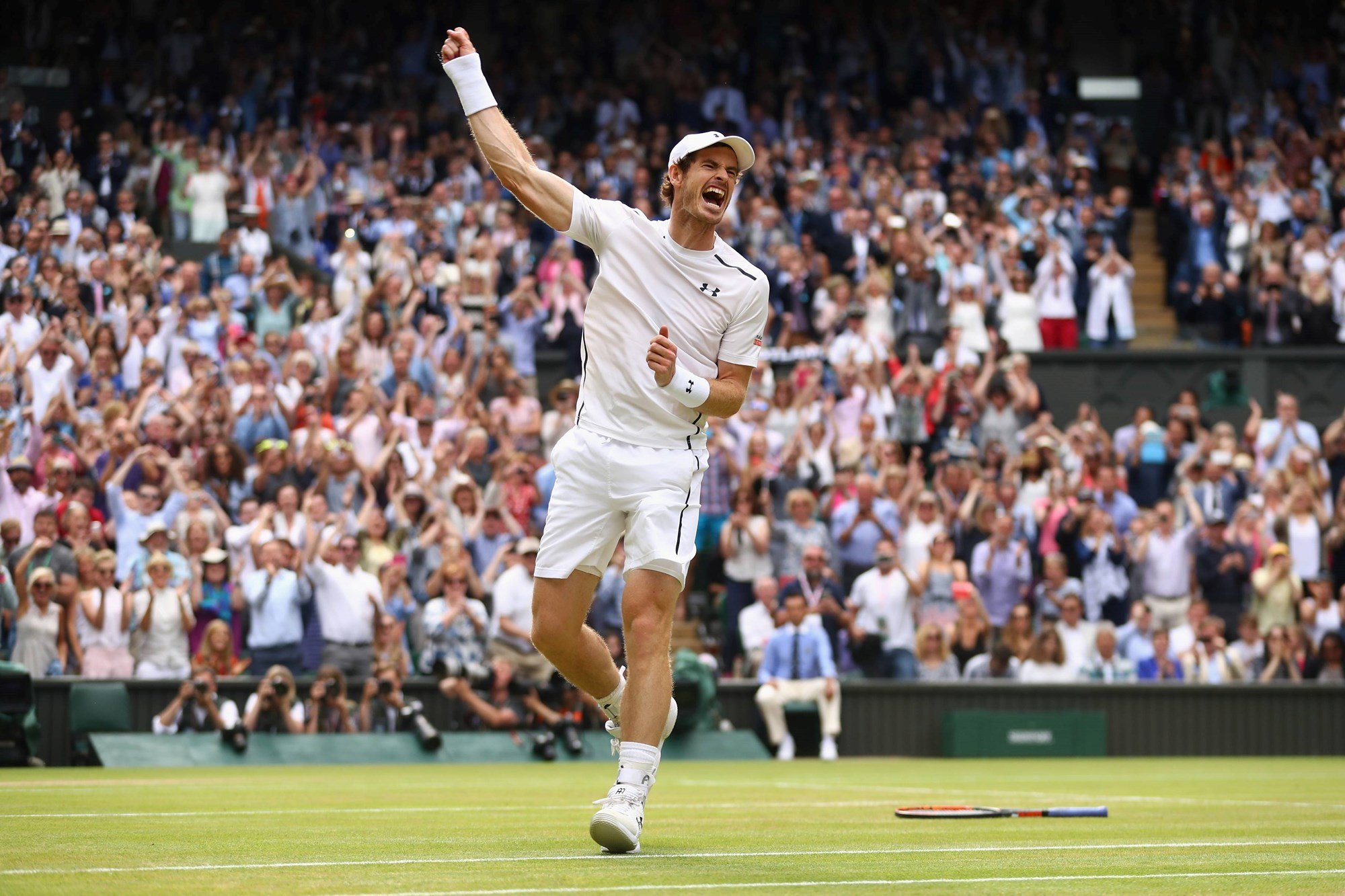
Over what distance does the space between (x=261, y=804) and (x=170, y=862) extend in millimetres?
3500

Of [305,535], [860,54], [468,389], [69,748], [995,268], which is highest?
[860,54]

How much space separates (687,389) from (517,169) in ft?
3.30

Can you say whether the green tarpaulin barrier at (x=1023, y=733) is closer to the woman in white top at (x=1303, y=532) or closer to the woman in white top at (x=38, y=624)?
the woman in white top at (x=1303, y=532)

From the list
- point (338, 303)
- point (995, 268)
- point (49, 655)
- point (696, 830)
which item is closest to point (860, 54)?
point (995, 268)

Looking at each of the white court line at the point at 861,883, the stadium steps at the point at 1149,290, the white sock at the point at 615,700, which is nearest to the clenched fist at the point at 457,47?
the white sock at the point at 615,700

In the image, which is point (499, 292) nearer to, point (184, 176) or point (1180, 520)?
point (184, 176)

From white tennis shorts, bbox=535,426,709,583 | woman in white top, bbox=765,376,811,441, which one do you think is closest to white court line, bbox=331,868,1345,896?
white tennis shorts, bbox=535,426,709,583

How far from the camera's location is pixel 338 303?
22016 mm

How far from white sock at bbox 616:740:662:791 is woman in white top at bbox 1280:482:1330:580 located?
1493 cm

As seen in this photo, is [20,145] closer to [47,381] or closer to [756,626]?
[47,381]

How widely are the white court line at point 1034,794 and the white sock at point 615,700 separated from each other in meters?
3.65

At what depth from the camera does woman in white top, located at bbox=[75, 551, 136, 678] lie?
55.6 ft

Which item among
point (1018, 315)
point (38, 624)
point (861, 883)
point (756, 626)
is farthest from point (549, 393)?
point (861, 883)

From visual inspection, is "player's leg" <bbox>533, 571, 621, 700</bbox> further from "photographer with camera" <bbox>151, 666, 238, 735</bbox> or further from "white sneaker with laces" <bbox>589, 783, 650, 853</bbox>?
"photographer with camera" <bbox>151, 666, 238, 735</bbox>
